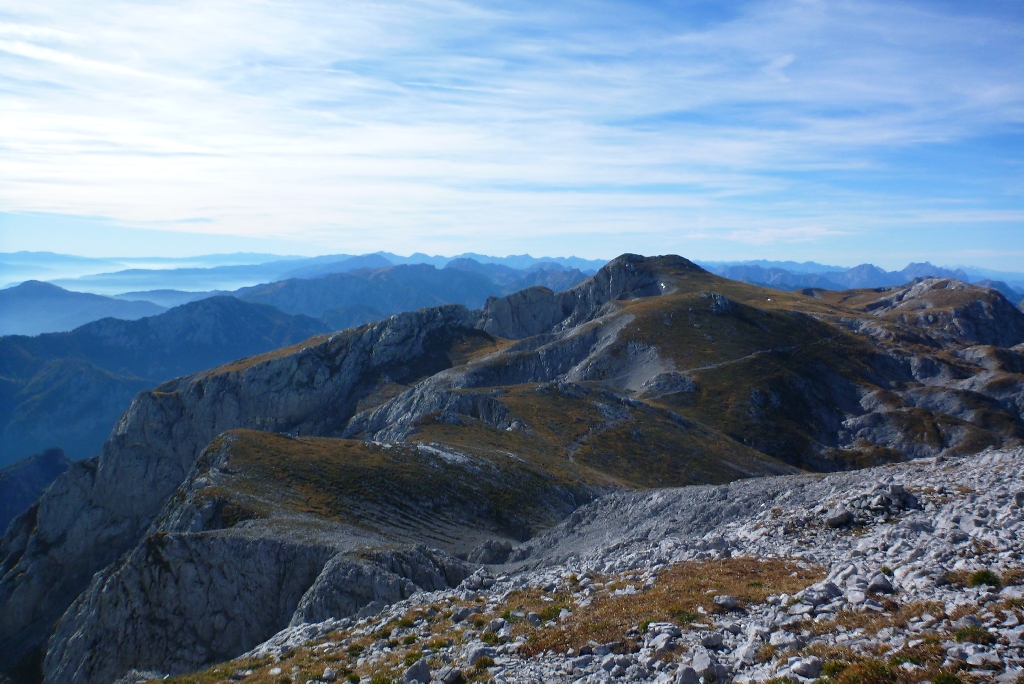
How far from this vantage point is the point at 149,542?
4356 centimetres

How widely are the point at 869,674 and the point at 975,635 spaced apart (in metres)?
2.51

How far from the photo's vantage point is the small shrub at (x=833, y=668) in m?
12.9

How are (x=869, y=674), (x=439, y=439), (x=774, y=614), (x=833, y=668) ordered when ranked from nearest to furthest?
(x=869, y=674)
(x=833, y=668)
(x=774, y=614)
(x=439, y=439)

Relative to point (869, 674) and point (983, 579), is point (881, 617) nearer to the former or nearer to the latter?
point (983, 579)

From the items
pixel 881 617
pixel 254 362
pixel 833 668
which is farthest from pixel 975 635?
pixel 254 362

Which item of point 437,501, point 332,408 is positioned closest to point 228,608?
point 437,501

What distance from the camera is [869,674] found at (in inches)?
491

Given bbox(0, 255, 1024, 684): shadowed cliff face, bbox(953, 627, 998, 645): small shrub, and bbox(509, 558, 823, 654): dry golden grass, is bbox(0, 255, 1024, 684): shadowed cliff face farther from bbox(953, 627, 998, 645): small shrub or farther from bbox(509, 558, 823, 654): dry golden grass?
bbox(953, 627, 998, 645): small shrub

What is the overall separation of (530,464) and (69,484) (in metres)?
95.5

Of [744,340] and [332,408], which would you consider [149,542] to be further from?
[744,340]

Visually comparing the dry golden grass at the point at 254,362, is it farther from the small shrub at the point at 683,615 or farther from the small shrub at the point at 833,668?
the small shrub at the point at 833,668

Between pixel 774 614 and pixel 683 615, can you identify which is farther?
pixel 683 615

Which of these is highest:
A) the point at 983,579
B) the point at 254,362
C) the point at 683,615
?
the point at 983,579

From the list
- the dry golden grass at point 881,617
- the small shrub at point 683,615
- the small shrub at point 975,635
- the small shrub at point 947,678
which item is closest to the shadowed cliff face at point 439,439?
the small shrub at point 683,615
